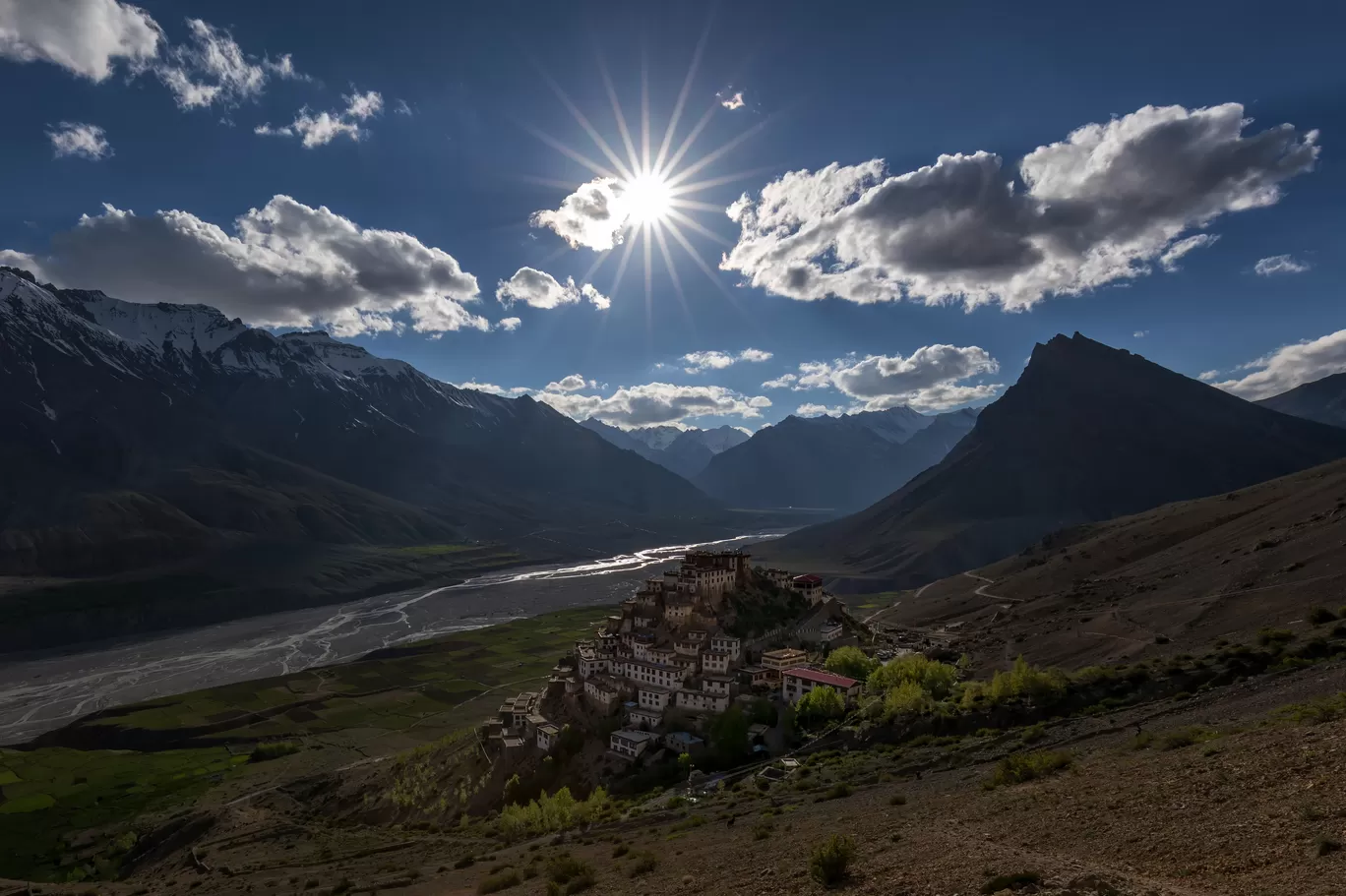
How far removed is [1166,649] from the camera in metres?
50.6

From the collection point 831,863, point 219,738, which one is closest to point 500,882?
point 831,863

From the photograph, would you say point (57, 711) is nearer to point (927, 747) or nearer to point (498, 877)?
point (498, 877)

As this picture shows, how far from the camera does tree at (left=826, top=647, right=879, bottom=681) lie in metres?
65.1

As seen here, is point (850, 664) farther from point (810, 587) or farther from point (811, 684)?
point (810, 587)

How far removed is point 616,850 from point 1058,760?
59.4 ft

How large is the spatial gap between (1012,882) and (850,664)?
52.3 meters

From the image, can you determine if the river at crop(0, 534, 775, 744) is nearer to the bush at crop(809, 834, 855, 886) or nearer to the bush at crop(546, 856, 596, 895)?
the bush at crop(546, 856, 596, 895)

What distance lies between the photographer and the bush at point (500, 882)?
2961 cm

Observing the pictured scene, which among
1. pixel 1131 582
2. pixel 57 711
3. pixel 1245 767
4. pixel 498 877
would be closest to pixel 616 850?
pixel 498 877

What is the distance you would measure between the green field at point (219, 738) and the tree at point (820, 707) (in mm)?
59986

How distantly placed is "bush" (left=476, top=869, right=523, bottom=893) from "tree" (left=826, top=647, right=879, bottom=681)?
40.8 metres

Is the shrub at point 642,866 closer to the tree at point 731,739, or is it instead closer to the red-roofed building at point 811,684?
the tree at point 731,739

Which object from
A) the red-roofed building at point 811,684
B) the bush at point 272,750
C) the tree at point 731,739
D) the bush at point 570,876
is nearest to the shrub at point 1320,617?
the red-roofed building at point 811,684

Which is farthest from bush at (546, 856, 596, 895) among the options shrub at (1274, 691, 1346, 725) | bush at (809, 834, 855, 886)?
shrub at (1274, 691, 1346, 725)
